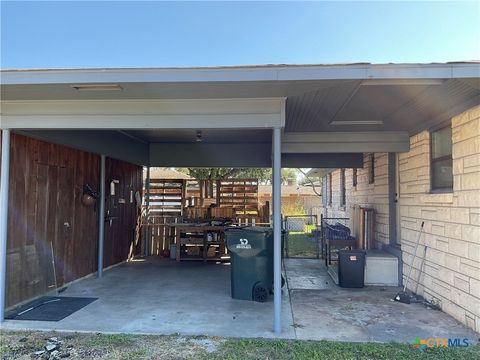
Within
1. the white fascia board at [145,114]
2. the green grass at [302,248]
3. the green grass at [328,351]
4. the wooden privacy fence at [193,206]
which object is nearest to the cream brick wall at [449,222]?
the green grass at [328,351]

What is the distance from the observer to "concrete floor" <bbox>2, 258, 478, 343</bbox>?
4066mm

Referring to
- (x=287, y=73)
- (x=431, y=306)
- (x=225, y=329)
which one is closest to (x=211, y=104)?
(x=287, y=73)

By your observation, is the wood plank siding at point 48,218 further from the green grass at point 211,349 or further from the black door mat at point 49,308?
the green grass at point 211,349

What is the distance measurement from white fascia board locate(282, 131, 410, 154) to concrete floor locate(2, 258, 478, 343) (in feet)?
7.96

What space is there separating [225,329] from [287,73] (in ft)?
9.49

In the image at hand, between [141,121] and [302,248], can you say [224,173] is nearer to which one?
[302,248]

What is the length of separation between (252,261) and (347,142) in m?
2.82

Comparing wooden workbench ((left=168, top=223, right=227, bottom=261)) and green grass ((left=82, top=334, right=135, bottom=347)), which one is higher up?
wooden workbench ((left=168, top=223, right=227, bottom=261))

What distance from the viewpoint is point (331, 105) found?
458 cm

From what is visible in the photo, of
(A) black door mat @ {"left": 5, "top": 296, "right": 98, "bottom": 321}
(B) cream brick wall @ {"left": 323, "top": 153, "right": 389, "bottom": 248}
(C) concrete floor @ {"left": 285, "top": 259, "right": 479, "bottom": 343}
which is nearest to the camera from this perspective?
(C) concrete floor @ {"left": 285, "top": 259, "right": 479, "bottom": 343}

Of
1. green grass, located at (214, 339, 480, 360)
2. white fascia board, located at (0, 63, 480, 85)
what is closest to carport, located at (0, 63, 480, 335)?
white fascia board, located at (0, 63, 480, 85)

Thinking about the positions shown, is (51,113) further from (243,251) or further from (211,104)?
(243,251)

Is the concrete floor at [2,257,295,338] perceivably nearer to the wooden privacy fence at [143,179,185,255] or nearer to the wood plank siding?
the wood plank siding

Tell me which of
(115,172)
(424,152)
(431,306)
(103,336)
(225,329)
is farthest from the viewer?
(115,172)
